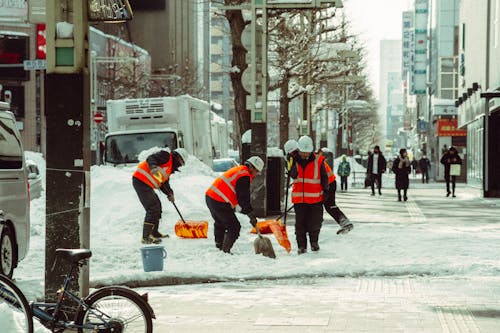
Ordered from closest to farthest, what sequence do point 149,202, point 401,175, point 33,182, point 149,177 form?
point 149,202, point 149,177, point 33,182, point 401,175

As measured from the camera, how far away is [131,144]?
29719 millimetres

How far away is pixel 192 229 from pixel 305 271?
4.65 meters

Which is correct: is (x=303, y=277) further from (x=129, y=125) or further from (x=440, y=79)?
(x=440, y=79)

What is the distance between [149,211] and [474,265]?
5.63 metres

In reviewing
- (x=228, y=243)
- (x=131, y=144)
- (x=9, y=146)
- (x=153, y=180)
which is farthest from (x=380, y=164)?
(x=9, y=146)

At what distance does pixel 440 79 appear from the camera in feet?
244

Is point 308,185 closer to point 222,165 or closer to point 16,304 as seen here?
point 16,304

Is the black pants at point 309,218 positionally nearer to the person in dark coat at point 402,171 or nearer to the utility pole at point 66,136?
the utility pole at point 66,136

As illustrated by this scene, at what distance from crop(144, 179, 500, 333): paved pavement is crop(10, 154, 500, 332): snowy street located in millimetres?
11

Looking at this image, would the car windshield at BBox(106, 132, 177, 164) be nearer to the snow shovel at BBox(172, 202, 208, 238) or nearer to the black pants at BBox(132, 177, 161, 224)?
the snow shovel at BBox(172, 202, 208, 238)

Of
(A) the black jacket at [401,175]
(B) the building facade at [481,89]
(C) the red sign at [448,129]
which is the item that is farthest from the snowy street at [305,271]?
(C) the red sign at [448,129]

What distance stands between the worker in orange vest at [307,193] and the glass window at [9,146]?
165 inches

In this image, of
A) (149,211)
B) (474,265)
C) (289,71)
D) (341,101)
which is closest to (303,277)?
(474,265)

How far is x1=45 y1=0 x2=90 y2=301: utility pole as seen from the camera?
962 centimetres
